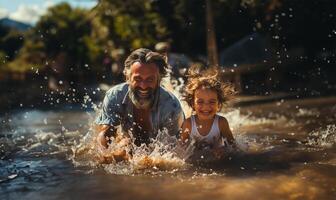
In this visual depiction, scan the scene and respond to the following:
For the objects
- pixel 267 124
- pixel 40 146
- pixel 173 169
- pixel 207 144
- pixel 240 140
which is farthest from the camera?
pixel 267 124

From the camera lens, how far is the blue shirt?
5.40 m

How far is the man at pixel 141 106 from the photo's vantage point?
5250 millimetres

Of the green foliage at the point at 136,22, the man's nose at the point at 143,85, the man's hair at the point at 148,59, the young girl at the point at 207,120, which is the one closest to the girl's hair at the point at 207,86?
the young girl at the point at 207,120

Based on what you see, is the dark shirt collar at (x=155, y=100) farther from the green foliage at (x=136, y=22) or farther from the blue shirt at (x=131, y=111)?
the green foliage at (x=136, y=22)

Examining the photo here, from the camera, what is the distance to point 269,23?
15.7 m

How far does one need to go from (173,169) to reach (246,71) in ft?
36.3

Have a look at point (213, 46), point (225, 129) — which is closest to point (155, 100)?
point (225, 129)

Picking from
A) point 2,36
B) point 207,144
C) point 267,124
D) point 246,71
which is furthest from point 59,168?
point 2,36

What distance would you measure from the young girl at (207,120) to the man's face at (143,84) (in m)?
0.53

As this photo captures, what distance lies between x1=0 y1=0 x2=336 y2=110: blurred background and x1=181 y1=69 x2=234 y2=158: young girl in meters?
7.01

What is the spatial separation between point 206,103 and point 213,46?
358 inches

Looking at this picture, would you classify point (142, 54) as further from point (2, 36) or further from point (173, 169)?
point (2, 36)

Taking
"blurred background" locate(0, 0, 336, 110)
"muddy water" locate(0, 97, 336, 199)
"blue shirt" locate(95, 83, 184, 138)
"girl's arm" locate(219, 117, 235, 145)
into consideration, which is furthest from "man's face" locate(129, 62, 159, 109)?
"blurred background" locate(0, 0, 336, 110)

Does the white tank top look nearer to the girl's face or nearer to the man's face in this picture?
the girl's face
